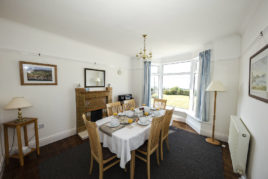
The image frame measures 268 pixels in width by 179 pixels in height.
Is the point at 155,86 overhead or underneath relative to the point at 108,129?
overhead

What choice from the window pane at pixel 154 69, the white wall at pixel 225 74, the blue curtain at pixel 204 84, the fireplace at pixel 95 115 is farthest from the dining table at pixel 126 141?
the window pane at pixel 154 69

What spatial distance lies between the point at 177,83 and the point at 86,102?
3.52 metres

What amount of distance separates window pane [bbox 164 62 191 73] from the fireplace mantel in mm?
2831

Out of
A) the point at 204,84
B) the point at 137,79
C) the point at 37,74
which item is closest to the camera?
the point at 37,74

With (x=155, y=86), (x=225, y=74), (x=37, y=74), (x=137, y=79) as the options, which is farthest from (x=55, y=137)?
(x=225, y=74)

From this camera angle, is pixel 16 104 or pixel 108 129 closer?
pixel 108 129

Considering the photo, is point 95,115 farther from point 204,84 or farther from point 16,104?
point 204,84

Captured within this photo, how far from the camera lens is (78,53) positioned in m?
2.83

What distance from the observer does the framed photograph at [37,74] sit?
2034 mm

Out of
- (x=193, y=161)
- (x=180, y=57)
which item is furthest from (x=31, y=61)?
(x=180, y=57)

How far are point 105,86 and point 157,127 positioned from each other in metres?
2.59

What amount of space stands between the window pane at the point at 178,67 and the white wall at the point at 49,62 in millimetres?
2771

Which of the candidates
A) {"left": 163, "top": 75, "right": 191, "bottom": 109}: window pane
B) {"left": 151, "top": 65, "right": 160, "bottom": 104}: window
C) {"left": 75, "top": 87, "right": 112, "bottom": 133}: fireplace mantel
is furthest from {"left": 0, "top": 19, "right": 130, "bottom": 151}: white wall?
{"left": 163, "top": 75, "right": 191, "bottom": 109}: window pane

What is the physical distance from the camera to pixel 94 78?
10.6 ft
